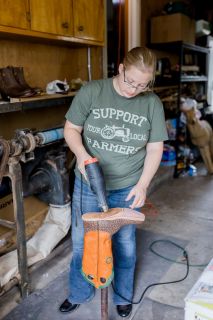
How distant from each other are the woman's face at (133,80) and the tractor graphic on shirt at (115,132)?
0.15 meters

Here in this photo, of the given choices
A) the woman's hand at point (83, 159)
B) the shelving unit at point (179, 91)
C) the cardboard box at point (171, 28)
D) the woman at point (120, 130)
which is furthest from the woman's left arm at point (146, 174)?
the cardboard box at point (171, 28)

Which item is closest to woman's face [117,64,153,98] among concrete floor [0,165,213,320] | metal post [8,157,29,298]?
metal post [8,157,29,298]

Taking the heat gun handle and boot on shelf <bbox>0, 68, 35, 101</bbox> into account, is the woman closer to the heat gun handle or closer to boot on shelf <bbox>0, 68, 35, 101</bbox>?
the heat gun handle

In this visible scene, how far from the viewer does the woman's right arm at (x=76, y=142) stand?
1335 mm

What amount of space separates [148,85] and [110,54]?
2.11 m

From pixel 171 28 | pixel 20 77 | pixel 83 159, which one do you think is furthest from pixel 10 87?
pixel 171 28

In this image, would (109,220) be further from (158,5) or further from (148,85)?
(158,5)

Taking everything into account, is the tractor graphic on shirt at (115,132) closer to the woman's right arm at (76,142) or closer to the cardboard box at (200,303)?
the woman's right arm at (76,142)

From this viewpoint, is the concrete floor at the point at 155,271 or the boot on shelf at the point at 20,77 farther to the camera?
the boot on shelf at the point at 20,77

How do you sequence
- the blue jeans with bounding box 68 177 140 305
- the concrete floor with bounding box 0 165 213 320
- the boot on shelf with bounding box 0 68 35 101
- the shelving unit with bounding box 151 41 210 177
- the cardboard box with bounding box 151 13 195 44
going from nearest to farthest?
the blue jeans with bounding box 68 177 140 305, the concrete floor with bounding box 0 165 213 320, the boot on shelf with bounding box 0 68 35 101, the cardboard box with bounding box 151 13 195 44, the shelving unit with bounding box 151 41 210 177

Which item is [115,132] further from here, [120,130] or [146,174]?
[146,174]

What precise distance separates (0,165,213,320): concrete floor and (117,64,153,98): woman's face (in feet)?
3.80

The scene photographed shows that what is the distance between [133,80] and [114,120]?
198 mm

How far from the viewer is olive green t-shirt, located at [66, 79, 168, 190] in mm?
1386
